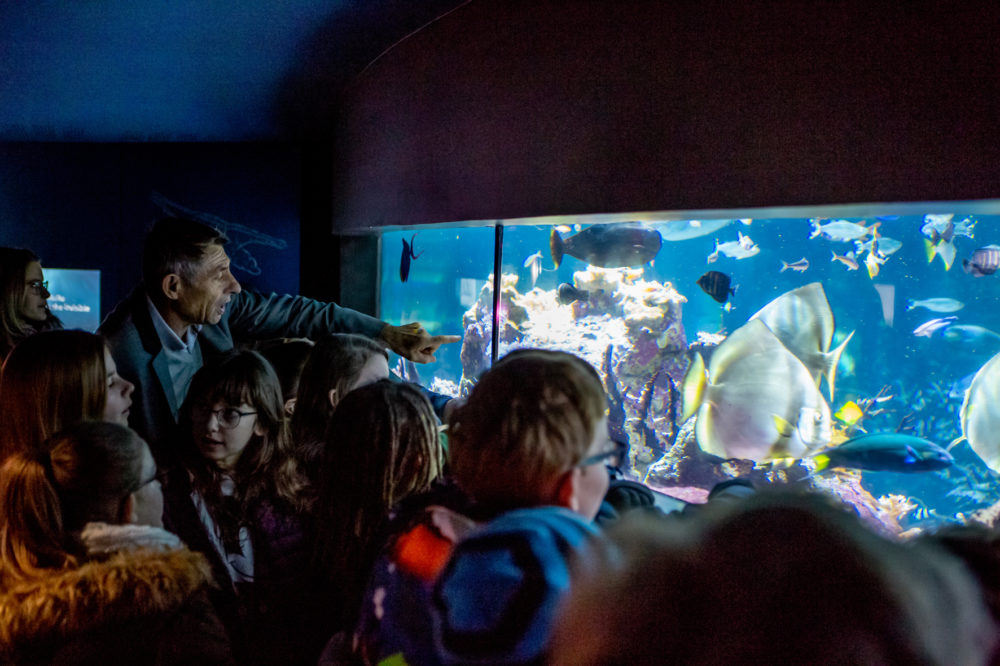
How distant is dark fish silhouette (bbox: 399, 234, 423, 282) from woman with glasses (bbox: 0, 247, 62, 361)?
2391 millimetres

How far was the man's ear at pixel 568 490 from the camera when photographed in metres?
1.03

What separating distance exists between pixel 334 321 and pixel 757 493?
3365 mm

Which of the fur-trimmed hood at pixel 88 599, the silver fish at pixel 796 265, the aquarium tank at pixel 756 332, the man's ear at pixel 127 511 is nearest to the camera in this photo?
the fur-trimmed hood at pixel 88 599

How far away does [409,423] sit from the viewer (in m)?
1.68

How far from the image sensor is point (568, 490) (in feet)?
3.38

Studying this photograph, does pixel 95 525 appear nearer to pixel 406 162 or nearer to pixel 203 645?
pixel 203 645

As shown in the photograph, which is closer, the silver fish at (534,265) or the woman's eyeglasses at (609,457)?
the woman's eyeglasses at (609,457)

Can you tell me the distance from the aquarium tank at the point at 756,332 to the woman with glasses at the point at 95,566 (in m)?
1.80

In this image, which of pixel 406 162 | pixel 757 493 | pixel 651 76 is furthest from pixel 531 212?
pixel 757 493

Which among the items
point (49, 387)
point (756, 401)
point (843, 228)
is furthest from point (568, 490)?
point (843, 228)

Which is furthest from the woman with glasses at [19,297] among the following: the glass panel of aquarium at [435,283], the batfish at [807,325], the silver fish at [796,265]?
the silver fish at [796,265]

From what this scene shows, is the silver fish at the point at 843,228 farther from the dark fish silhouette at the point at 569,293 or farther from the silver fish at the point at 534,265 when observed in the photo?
the silver fish at the point at 534,265

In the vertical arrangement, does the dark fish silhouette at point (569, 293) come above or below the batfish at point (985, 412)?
above

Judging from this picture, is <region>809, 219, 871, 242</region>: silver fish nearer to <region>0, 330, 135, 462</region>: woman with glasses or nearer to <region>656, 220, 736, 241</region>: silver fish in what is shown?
<region>656, 220, 736, 241</region>: silver fish
